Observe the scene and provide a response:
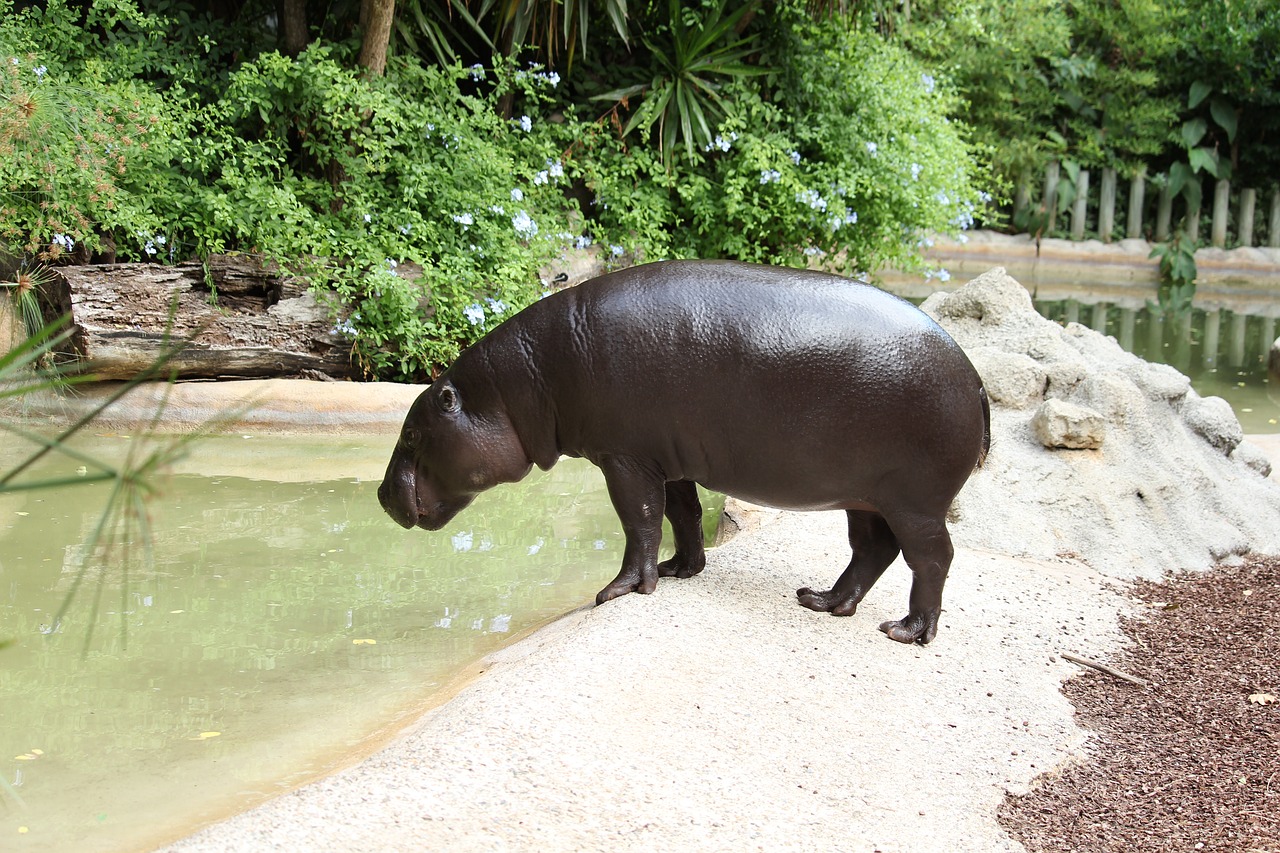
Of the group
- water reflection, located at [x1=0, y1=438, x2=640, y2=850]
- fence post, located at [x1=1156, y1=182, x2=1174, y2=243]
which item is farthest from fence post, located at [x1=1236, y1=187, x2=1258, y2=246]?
water reflection, located at [x1=0, y1=438, x2=640, y2=850]

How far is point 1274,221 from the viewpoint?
18.6 meters

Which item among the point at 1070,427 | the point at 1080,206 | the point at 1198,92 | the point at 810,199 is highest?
the point at 1198,92

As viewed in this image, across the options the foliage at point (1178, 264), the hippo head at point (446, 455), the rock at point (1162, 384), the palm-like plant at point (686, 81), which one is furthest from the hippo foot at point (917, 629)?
the foliage at point (1178, 264)

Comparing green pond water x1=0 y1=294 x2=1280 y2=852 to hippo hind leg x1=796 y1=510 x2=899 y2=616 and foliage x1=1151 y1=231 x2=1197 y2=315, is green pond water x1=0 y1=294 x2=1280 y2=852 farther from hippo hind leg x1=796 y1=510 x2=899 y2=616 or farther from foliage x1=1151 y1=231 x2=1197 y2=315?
foliage x1=1151 y1=231 x2=1197 y2=315

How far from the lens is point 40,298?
7.52 metres

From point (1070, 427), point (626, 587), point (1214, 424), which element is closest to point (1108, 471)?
point (1070, 427)

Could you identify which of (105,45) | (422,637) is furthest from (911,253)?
(422,637)

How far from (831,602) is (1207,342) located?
10.4 m

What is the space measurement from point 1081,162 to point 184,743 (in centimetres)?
1772

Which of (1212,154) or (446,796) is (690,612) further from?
(1212,154)

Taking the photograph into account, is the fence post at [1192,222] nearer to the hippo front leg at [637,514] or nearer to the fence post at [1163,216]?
the fence post at [1163,216]

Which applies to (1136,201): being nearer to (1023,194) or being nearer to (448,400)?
(1023,194)

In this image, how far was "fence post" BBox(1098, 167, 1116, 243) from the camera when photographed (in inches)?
736

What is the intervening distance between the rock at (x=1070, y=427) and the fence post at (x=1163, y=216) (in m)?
14.5
